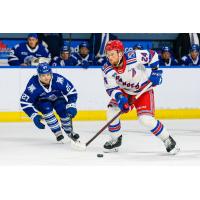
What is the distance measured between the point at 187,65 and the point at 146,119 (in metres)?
3.85

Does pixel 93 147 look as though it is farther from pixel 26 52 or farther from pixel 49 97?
pixel 26 52

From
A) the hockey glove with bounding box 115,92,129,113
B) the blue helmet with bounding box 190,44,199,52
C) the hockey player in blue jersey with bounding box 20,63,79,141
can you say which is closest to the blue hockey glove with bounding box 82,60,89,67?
the blue helmet with bounding box 190,44,199,52

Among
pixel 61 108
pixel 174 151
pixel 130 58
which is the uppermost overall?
pixel 130 58

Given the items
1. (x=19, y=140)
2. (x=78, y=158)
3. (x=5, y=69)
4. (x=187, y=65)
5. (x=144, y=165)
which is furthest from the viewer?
(x=187, y=65)

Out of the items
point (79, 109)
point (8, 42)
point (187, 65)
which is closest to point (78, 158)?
point (79, 109)

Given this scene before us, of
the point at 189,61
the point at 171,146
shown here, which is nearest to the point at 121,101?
the point at 171,146

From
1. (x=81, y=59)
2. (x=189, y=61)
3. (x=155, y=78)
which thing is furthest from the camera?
(x=189, y=61)

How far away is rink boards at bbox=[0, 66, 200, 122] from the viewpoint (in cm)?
868

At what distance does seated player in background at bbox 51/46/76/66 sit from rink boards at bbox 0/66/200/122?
253 mm

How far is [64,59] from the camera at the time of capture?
9.12 meters

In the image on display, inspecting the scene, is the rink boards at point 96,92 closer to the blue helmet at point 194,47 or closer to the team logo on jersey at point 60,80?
the blue helmet at point 194,47

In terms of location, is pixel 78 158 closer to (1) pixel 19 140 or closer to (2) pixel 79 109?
(1) pixel 19 140

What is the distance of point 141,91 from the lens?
19.7 feet

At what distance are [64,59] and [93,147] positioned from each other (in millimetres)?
2682
